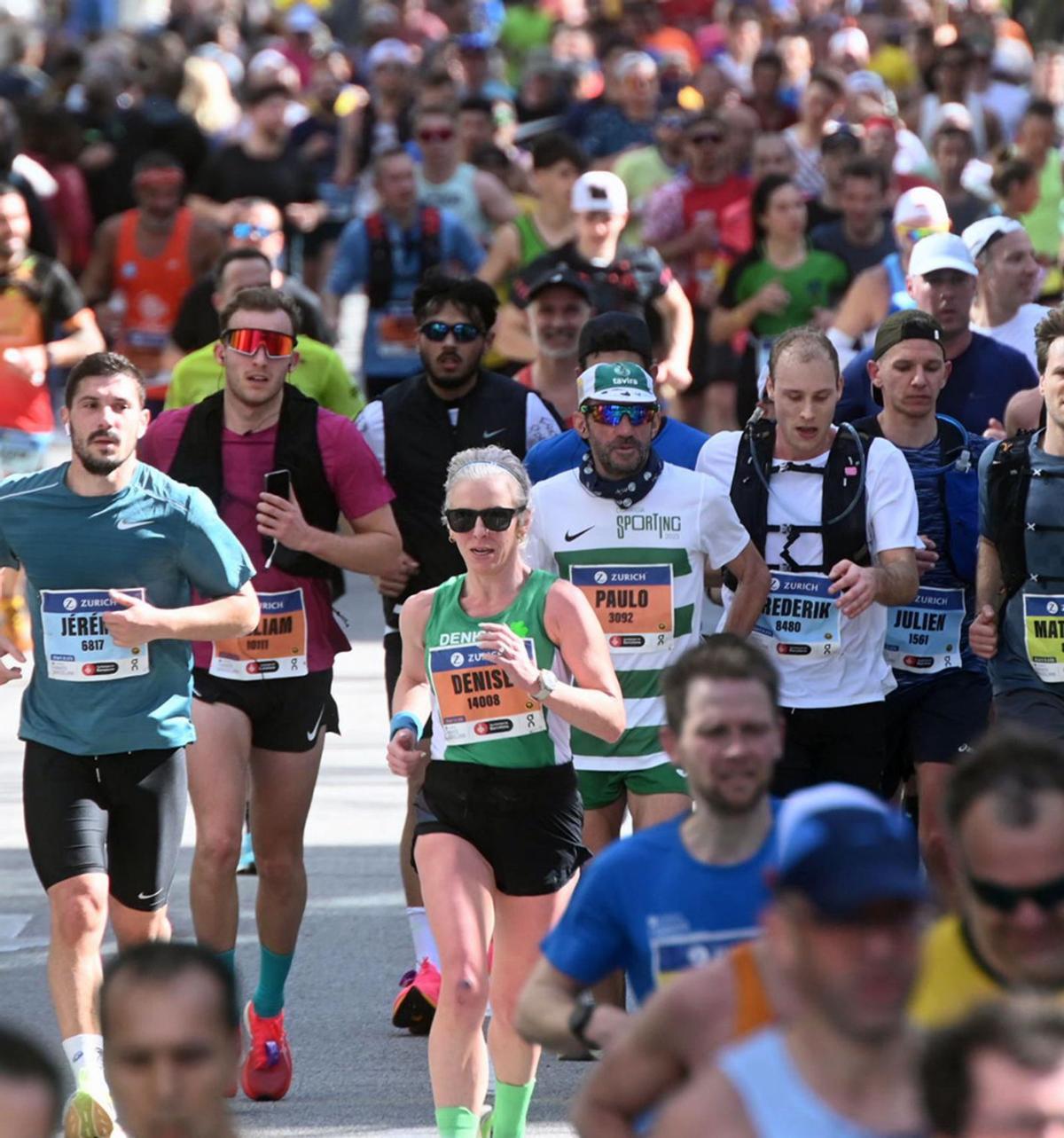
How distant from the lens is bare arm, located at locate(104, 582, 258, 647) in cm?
675

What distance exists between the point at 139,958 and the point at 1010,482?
3723mm

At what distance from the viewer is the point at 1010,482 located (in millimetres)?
7367

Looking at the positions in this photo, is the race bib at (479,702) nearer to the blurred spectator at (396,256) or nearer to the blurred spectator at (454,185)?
the blurred spectator at (396,256)

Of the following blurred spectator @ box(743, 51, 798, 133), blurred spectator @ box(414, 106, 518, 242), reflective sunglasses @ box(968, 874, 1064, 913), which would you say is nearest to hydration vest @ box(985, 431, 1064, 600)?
reflective sunglasses @ box(968, 874, 1064, 913)

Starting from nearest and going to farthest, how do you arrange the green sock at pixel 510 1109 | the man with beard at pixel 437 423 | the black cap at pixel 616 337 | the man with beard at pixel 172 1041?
1. the man with beard at pixel 172 1041
2. the green sock at pixel 510 1109
3. the black cap at pixel 616 337
4. the man with beard at pixel 437 423

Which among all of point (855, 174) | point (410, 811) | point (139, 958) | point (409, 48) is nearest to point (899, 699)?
point (410, 811)

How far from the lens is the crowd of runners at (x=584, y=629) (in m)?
3.90

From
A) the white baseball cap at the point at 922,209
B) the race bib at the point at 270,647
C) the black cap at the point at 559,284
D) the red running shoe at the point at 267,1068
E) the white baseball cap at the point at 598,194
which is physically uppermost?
the white baseball cap at the point at 598,194

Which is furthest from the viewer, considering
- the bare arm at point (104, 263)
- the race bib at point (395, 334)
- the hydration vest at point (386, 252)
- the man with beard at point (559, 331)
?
the bare arm at point (104, 263)

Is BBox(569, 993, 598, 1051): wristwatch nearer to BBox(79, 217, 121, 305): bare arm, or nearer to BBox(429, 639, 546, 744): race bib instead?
BBox(429, 639, 546, 744): race bib

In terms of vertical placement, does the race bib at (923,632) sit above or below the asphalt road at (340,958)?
above

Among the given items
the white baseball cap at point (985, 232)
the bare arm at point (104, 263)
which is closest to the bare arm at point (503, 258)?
the bare arm at point (104, 263)

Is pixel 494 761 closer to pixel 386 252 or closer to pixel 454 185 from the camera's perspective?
pixel 386 252

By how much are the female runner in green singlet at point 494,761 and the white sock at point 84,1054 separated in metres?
0.86
